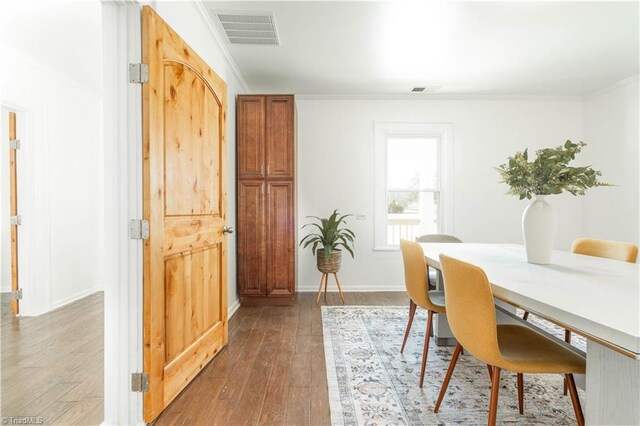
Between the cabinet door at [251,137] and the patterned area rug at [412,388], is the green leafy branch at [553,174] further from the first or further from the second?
the cabinet door at [251,137]

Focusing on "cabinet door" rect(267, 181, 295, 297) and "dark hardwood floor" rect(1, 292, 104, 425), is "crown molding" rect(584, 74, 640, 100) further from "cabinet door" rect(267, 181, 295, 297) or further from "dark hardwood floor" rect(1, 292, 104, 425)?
"dark hardwood floor" rect(1, 292, 104, 425)

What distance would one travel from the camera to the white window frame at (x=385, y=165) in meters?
4.52

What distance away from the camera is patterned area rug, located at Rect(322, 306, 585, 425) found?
1.75 m

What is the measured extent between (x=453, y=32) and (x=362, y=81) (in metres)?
1.29

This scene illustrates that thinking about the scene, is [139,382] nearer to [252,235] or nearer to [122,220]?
[122,220]

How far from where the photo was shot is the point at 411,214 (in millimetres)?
4684

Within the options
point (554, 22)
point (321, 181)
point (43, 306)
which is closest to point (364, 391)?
point (321, 181)

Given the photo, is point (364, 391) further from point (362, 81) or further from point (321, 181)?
point (362, 81)

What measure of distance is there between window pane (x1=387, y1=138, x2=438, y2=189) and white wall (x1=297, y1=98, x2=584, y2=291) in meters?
0.28

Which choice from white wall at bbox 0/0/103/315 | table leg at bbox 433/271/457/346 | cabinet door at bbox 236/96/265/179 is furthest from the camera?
cabinet door at bbox 236/96/265/179

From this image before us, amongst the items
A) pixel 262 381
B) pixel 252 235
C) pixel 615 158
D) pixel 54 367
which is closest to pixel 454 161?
pixel 615 158

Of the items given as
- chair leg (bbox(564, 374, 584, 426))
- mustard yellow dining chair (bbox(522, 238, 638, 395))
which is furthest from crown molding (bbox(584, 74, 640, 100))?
chair leg (bbox(564, 374, 584, 426))

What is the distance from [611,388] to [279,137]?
3374 mm

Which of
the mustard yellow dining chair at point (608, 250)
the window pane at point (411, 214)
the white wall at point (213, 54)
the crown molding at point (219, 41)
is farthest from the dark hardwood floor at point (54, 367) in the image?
the window pane at point (411, 214)
